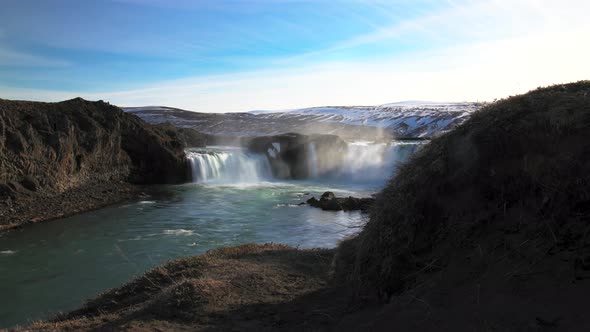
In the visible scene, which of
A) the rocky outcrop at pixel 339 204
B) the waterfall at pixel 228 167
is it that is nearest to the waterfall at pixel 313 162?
the waterfall at pixel 228 167

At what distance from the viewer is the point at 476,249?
423 cm

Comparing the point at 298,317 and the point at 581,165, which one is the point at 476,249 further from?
the point at 298,317

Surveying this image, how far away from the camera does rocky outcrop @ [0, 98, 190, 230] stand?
22.3 meters

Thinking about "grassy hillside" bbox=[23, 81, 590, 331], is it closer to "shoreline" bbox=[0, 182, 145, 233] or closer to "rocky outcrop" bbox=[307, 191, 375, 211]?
"shoreline" bbox=[0, 182, 145, 233]

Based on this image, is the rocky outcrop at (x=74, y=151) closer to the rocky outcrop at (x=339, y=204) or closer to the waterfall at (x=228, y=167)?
the waterfall at (x=228, y=167)

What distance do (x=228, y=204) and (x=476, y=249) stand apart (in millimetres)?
22629

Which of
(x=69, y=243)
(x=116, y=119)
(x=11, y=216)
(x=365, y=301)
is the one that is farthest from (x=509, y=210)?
(x=116, y=119)

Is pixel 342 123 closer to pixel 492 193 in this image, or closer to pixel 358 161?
pixel 358 161

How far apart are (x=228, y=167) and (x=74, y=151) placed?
45.9 ft

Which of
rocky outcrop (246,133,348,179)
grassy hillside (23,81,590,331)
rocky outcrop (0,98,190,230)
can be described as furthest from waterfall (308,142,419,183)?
grassy hillside (23,81,590,331)

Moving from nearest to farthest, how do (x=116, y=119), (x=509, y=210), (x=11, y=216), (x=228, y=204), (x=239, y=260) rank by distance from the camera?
(x=509, y=210) → (x=239, y=260) → (x=11, y=216) → (x=228, y=204) → (x=116, y=119)

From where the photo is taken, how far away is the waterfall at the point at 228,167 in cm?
3703

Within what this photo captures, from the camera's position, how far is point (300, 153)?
4294 cm

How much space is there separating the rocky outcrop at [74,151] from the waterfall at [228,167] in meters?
1.37
